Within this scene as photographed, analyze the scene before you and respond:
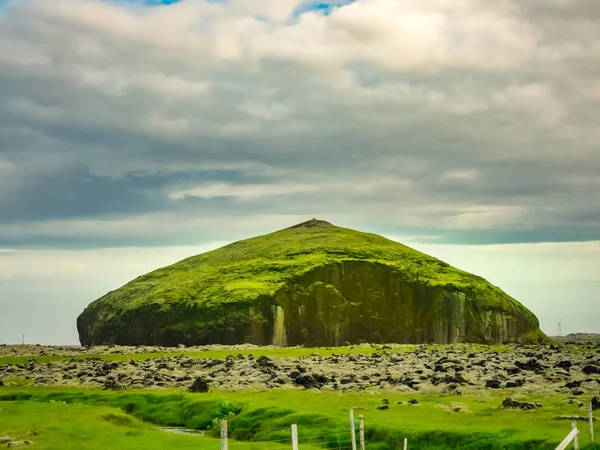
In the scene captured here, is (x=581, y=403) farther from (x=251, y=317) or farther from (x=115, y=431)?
(x=251, y=317)

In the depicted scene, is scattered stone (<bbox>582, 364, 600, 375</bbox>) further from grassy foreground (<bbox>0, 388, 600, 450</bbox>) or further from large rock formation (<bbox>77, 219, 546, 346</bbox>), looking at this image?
large rock formation (<bbox>77, 219, 546, 346</bbox>)

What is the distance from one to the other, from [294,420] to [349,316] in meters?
130

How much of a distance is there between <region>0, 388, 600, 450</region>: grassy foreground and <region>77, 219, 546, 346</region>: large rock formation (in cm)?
10714

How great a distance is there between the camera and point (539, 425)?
117 ft

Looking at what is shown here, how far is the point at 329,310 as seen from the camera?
170m

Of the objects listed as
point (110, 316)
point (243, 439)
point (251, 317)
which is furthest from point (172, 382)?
point (110, 316)

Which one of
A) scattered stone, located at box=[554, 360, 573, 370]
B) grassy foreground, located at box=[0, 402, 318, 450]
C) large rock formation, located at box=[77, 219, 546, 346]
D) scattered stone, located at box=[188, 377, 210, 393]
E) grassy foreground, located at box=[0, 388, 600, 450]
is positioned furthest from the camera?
large rock formation, located at box=[77, 219, 546, 346]

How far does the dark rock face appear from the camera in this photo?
537 feet

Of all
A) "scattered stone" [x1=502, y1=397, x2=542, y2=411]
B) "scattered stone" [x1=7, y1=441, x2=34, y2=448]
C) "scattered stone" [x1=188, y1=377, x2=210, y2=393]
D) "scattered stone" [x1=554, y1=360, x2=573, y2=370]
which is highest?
"scattered stone" [x1=554, y1=360, x2=573, y2=370]

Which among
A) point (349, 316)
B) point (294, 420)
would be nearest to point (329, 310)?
point (349, 316)

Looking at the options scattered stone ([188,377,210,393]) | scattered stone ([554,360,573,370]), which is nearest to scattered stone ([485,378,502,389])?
scattered stone ([554,360,573,370])

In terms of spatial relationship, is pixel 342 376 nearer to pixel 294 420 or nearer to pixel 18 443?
pixel 294 420

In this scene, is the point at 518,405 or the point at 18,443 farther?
the point at 518,405

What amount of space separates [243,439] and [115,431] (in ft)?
22.9
